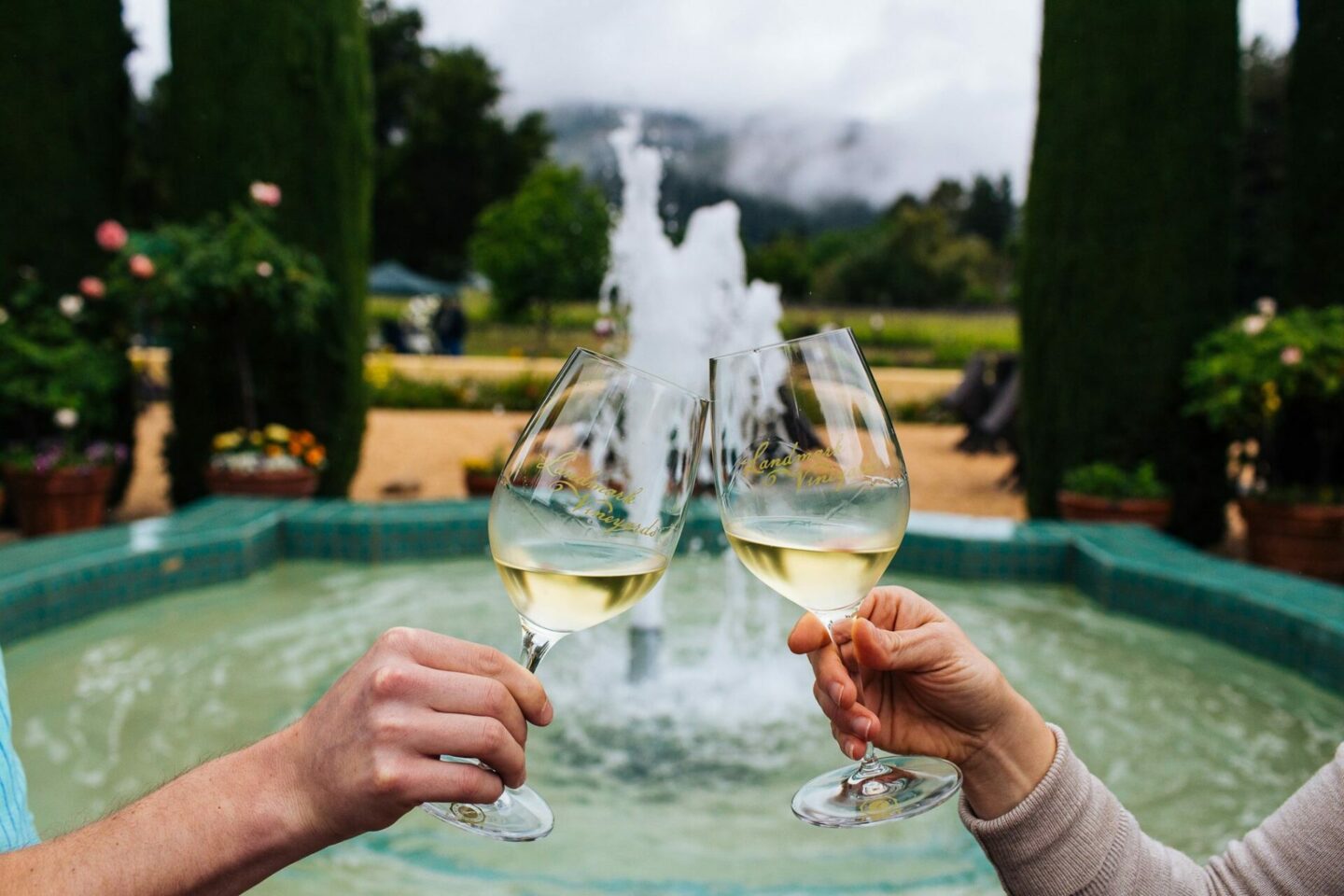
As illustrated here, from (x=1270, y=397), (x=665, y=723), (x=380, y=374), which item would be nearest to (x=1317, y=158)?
(x=1270, y=397)

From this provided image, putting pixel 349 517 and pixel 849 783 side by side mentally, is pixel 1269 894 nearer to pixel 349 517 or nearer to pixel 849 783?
pixel 849 783

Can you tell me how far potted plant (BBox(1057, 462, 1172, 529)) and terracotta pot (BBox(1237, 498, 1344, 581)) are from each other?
477 millimetres

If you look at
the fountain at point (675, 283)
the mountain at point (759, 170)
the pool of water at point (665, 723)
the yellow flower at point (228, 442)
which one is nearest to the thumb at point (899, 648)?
the pool of water at point (665, 723)

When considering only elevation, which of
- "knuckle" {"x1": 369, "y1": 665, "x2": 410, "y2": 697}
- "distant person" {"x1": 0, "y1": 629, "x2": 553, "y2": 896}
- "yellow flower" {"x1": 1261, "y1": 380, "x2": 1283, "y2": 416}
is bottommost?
"distant person" {"x1": 0, "y1": 629, "x2": 553, "y2": 896}

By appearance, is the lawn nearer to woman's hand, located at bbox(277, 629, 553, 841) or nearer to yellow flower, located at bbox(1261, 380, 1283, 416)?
yellow flower, located at bbox(1261, 380, 1283, 416)

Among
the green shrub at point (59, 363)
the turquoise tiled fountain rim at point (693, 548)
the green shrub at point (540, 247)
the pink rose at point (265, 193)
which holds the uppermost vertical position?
the green shrub at point (540, 247)

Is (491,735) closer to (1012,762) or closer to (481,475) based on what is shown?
(1012,762)

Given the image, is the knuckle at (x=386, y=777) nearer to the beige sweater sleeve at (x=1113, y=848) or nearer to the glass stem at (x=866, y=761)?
the glass stem at (x=866, y=761)

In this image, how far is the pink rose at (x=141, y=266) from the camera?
579cm

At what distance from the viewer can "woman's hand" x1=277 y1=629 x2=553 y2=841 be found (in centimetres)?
65

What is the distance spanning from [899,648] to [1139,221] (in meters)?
5.94

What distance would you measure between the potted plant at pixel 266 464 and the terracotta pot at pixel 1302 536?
16.7 feet

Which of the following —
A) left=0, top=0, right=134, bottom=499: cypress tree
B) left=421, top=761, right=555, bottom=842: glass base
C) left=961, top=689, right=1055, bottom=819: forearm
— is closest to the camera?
left=421, top=761, right=555, bottom=842: glass base

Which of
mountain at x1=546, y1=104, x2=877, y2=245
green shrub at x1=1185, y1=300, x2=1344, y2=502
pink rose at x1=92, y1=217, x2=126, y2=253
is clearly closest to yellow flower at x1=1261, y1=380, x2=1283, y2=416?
green shrub at x1=1185, y1=300, x2=1344, y2=502
